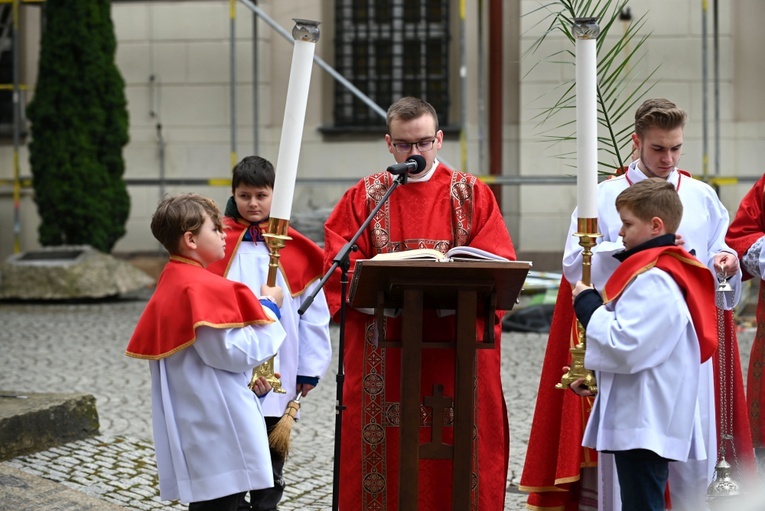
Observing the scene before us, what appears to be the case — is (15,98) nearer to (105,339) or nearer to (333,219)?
(105,339)

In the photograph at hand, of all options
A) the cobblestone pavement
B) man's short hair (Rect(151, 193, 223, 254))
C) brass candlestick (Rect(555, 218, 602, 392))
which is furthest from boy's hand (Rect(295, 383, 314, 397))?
brass candlestick (Rect(555, 218, 602, 392))

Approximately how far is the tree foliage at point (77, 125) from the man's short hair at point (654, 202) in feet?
30.3

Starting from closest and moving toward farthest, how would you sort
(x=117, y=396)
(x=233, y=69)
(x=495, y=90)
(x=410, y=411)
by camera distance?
(x=410, y=411) < (x=117, y=396) < (x=233, y=69) < (x=495, y=90)

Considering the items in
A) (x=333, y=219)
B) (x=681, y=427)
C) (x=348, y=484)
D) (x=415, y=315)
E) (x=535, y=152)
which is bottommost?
(x=348, y=484)

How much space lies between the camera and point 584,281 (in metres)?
3.83

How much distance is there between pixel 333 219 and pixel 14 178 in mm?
9590

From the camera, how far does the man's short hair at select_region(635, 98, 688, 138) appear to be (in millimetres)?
4180

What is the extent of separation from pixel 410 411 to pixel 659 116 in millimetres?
1327

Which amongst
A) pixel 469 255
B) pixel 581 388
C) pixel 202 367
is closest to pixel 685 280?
pixel 581 388

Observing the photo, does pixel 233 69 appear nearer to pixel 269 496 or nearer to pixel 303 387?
pixel 303 387

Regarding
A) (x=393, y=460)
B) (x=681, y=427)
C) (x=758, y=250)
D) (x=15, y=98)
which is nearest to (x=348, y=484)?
(x=393, y=460)

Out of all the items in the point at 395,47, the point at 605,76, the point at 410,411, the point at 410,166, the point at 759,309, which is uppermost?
the point at 395,47

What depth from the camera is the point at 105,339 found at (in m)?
9.78

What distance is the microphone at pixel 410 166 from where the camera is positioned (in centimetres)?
399
